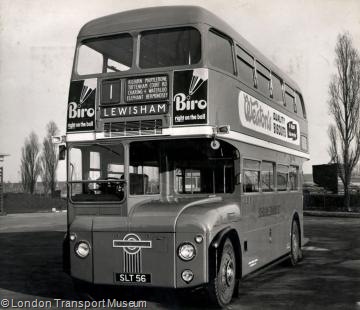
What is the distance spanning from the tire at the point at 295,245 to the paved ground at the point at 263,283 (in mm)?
198

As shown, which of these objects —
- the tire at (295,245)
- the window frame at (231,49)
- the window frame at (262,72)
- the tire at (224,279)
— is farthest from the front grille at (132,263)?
the tire at (295,245)

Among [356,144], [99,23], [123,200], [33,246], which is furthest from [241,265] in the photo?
[356,144]

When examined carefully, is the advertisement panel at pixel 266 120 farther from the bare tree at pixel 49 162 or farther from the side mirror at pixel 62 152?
the bare tree at pixel 49 162

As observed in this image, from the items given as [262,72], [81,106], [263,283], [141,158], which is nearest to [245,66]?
[262,72]

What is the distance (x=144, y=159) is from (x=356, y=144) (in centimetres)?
2308

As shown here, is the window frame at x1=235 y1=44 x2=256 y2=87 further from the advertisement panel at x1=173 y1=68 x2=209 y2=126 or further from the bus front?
the advertisement panel at x1=173 y1=68 x2=209 y2=126

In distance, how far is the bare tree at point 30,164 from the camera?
1906 inches

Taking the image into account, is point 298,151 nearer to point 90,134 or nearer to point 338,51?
point 90,134

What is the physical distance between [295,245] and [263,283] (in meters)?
3.07

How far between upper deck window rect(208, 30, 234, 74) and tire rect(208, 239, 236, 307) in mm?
2438

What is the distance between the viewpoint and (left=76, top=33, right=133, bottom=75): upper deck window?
25.3ft

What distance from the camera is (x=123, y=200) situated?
7.07 meters

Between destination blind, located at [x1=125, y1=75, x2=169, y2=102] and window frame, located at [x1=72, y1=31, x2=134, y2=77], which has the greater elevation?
window frame, located at [x1=72, y1=31, x2=134, y2=77]

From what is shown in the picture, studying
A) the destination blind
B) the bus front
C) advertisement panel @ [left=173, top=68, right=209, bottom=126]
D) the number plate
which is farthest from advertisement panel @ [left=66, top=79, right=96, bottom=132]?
the number plate
